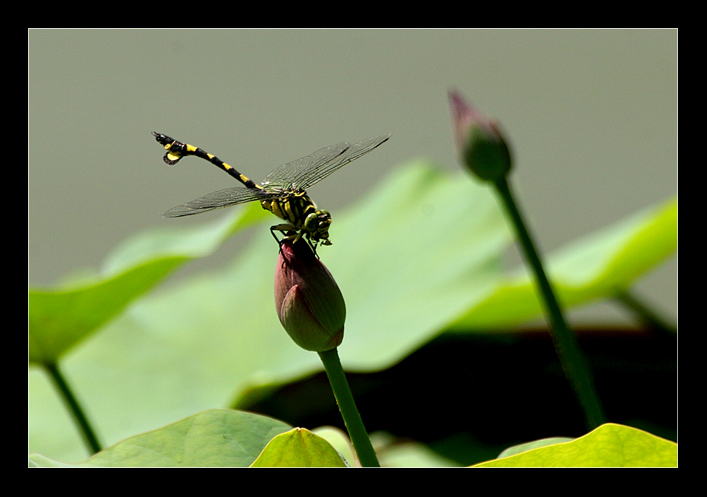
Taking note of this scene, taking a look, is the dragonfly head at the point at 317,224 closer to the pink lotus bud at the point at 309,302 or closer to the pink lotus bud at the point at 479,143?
the pink lotus bud at the point at 309,302

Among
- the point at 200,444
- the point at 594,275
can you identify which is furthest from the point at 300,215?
the point at 594,275

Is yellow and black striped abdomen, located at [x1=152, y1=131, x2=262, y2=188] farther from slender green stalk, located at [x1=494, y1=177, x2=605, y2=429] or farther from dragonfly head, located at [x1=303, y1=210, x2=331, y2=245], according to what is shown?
slender green stalk, located at [x1=494, y1=177, x2=605, y2=429]

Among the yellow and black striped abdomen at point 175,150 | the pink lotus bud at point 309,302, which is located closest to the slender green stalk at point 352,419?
the pink lotus bud at point 309,302

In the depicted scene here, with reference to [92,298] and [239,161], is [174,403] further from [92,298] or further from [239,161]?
[239,161]

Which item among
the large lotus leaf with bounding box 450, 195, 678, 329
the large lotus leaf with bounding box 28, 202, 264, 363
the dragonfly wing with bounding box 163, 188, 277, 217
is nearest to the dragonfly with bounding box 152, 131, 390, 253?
the dragonfly wing with bounding box 163, 188, 277, 217

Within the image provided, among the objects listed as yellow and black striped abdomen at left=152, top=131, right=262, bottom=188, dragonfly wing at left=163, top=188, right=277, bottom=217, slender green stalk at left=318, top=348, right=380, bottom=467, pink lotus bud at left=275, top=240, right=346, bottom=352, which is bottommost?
slender green stalk at left=318, top=348, right=380, bottom=467

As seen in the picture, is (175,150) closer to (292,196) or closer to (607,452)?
(292,196)
